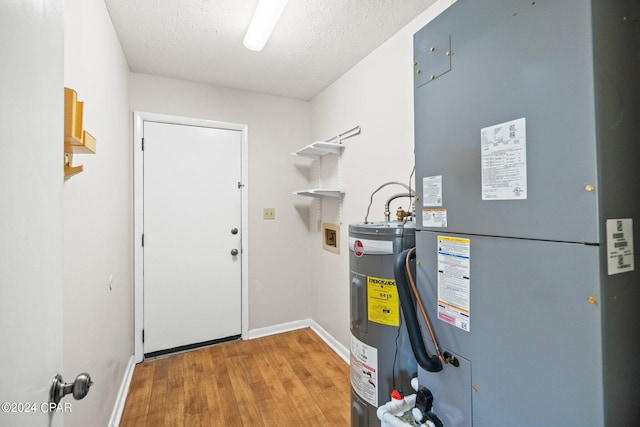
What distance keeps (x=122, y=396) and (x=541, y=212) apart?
8.55 feet

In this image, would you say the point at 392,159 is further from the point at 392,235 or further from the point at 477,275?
the point at 477,275

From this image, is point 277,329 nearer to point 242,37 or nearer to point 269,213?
point 269,213

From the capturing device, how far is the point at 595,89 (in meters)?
0.59

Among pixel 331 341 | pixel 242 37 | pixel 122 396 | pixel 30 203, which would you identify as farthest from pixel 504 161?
pixel 122 396

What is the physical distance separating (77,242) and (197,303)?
171cm

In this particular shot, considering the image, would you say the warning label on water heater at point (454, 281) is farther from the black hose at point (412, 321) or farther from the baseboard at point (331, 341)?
the baseboard at point (331, 341)

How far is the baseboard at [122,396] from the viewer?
1.76 metres

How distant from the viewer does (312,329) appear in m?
3.15

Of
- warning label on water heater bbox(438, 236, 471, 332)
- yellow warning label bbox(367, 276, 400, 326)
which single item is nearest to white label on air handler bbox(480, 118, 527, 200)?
warning label on water heater bbox(438, 236, 471, 332)

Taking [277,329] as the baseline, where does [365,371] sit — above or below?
above

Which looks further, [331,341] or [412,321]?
[331,341]

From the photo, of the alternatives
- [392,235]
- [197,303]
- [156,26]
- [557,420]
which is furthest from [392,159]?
[197,303]
